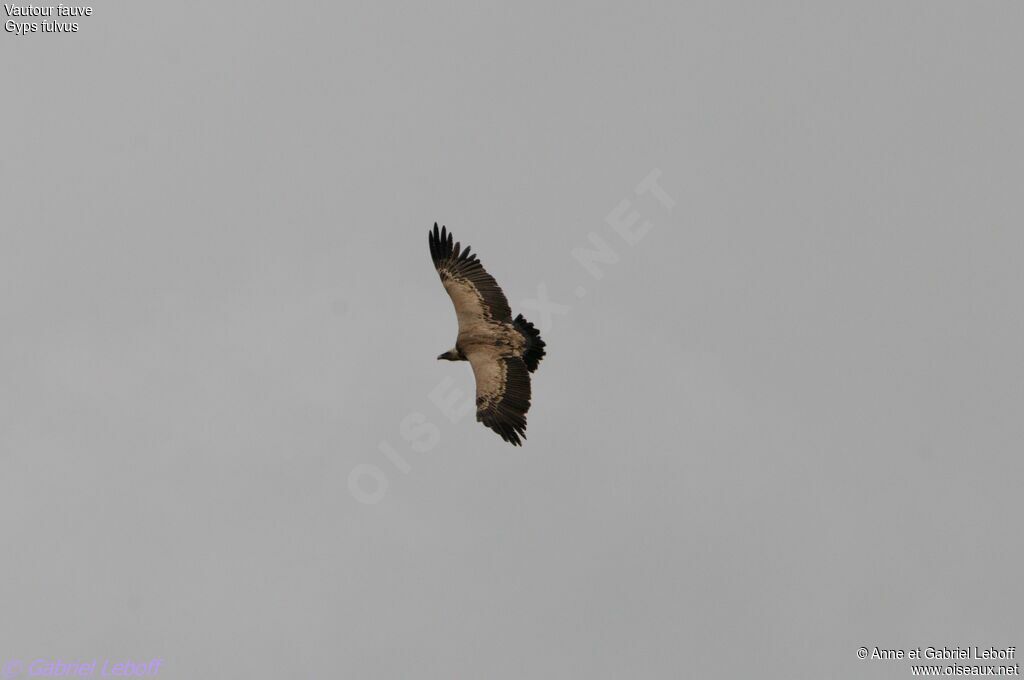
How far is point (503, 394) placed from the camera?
5956cm

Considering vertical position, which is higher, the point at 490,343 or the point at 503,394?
the point at 490,343

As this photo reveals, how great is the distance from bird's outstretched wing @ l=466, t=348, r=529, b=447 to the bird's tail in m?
0.55

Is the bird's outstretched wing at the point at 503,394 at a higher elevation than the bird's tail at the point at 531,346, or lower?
lower

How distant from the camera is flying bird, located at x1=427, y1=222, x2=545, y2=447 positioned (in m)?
59.4

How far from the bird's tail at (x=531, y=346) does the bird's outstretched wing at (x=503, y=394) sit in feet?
1.81

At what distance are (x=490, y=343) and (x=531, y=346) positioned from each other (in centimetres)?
170

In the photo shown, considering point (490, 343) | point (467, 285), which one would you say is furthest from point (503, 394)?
point (467, 285)

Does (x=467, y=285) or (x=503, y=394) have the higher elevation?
(x=467, y=285)

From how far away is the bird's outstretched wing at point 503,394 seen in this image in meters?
59.2

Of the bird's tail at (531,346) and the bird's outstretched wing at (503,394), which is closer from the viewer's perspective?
the bird's outstretched wing at (503,394)

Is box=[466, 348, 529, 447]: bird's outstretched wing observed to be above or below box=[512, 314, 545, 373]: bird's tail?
below

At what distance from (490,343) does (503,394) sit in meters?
2.47

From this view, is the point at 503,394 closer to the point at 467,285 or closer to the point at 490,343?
the point at 490,343

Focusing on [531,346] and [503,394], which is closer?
[503,394]
